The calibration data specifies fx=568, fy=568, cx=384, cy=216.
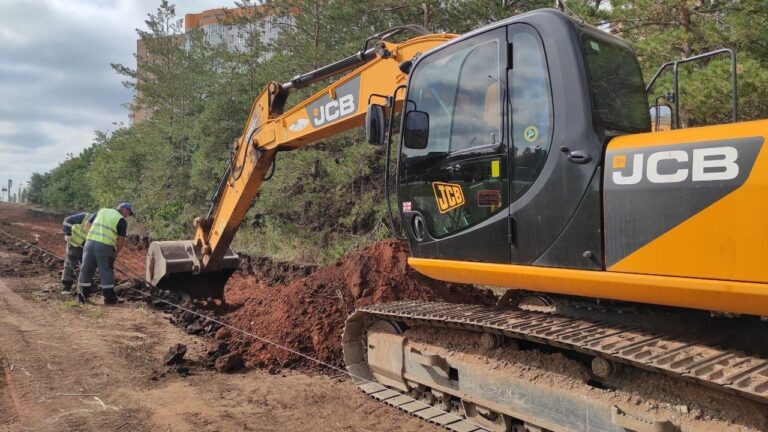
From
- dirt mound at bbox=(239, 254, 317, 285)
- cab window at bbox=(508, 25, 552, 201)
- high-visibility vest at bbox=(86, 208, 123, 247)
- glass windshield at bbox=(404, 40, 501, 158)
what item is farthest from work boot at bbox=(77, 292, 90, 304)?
cab window at bbox=(508, 25, 552, 201)

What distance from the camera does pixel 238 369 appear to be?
537 cm

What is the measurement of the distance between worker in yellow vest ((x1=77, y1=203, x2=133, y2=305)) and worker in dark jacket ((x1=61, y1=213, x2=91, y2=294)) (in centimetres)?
90

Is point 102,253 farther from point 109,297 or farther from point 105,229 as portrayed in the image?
point 109,297

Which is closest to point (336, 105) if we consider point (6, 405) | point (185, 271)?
point (6, 405)

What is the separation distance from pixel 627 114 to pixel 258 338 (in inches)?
169

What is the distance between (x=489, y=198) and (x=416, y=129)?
0.80 meters

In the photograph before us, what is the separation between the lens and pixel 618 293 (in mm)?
2863

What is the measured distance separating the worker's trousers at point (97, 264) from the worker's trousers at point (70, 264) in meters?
1.00

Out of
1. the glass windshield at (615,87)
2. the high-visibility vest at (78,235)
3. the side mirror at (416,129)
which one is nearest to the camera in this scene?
the glass windshield at (615,87)

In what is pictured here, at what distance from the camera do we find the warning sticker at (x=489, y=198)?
3.40 meters

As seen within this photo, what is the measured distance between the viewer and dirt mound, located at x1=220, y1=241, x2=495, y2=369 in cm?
576

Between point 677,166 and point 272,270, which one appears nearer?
point 677,166

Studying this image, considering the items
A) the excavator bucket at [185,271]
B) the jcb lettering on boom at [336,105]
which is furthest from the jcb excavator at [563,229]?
the excavator bucket at [185,271]

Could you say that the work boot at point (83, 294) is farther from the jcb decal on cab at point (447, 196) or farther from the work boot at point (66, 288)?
the jcb decal on cab at point (447, 196)
